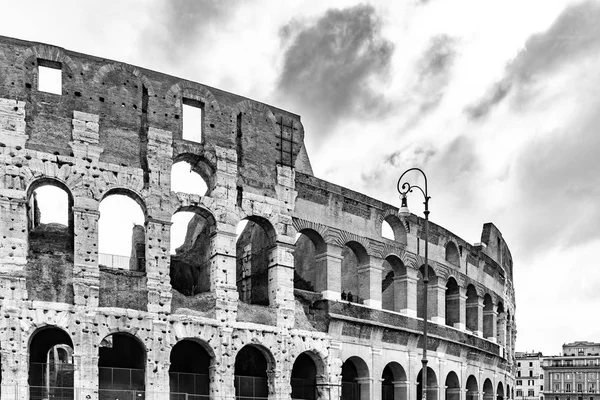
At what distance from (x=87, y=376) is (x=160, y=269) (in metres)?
3.36

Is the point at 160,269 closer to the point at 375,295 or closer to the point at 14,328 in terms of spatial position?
the point at 14,328

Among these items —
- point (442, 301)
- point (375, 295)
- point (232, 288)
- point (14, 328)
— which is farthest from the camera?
point (442, 301)

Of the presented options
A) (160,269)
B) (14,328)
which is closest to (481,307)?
(160,269)

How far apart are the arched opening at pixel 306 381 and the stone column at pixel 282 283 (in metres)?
1.88

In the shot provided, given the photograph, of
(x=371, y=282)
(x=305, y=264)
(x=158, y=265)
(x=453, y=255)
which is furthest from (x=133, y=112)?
(x=453, y=255)

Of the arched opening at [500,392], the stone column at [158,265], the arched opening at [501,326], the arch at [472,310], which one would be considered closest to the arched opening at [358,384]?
the stone column at [158,265]

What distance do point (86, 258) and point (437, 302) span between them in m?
14.1

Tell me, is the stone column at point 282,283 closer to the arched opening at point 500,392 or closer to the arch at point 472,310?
the arch at point 472,310

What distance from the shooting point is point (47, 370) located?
76.2 feet

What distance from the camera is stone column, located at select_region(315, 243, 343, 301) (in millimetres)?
25891

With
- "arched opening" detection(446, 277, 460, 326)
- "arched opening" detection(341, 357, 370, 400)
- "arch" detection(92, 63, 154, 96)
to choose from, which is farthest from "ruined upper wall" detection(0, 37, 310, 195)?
"arched opening" detection(446, 277, 460, 326)

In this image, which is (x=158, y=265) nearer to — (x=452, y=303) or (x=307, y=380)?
(x=307, y=380)

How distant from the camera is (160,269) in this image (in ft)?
73.0

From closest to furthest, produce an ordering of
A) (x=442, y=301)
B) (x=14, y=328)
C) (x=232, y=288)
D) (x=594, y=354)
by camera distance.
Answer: (x=14, y=328)
(x=232, y=288)
(x=442, y=301)
(x=594, y=354)
